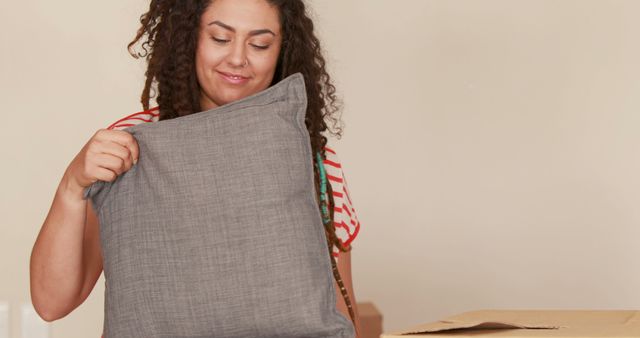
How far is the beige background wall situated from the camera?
105 inches

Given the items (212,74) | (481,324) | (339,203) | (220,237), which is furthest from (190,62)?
(481,324)

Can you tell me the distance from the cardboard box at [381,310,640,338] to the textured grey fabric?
0.12 m

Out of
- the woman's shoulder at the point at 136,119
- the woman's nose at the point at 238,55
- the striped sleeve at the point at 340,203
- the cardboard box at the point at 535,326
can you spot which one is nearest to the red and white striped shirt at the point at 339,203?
the striped sleeve at the point at 340,203

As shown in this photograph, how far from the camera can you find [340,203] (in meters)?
1.68

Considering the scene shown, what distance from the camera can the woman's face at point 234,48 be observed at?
1.56 meters

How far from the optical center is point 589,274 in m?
2.69

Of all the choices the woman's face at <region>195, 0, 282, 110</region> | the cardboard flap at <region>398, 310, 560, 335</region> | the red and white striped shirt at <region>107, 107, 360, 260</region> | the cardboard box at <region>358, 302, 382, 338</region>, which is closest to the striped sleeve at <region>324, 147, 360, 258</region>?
the red and white striped shirt at <region>107, 107, 360, 260</region>

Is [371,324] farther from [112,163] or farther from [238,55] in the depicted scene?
[112,163]

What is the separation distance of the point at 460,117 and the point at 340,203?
3.56 feet

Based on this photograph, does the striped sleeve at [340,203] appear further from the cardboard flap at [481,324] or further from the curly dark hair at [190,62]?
the cardboard flap at [481,324]

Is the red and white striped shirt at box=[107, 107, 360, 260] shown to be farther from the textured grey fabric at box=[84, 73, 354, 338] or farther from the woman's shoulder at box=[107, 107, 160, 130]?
the textured grey fabric at box=[84, 73, 354, 338]

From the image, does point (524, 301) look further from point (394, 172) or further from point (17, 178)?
point (17, 178)

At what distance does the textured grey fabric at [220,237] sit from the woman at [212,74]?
0.66 feet

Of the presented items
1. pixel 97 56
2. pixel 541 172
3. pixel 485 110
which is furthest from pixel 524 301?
pixel 97 56
